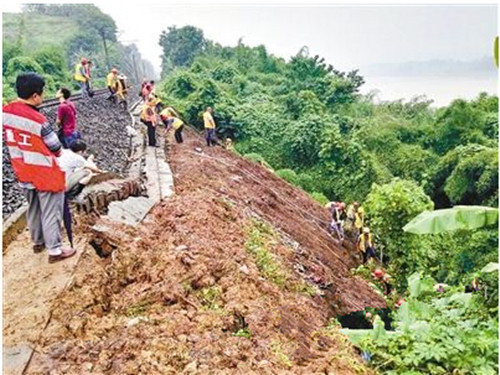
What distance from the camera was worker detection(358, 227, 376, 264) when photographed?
39.2 ft

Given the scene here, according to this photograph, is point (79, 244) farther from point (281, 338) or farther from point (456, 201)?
point (456, 201)

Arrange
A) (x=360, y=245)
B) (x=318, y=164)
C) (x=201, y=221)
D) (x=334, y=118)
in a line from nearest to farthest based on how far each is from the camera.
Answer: (x=201, y=221) → (x=360, y=245) → (x=318, y=164) → (x=334, y=118)

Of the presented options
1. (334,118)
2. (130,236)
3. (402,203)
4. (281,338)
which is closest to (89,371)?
(281,338)

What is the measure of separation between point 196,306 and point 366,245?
8.46 m

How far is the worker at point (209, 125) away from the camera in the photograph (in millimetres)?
14488

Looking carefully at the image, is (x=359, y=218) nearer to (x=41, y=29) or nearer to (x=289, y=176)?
(x=289, y=176)

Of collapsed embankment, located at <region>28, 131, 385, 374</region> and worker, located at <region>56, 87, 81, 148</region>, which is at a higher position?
worker, located at <region>56, 87, 81, 148</region>

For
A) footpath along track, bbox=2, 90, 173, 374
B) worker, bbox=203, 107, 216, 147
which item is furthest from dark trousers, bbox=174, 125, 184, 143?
footpath along track, bbox=2, 90, 173, 374

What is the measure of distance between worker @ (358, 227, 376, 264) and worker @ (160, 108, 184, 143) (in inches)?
250

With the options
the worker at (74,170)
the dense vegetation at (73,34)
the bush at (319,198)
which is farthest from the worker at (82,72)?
the dense vegetation at (73,34)

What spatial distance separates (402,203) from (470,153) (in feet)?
23.8

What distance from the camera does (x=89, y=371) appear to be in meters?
3.41

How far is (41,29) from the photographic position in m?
70.0

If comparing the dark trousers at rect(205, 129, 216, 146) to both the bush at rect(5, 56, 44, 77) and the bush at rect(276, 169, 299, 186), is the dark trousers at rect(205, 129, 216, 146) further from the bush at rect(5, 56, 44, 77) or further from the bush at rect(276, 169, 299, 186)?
the bush at rect(5, 56, 44, 77)
